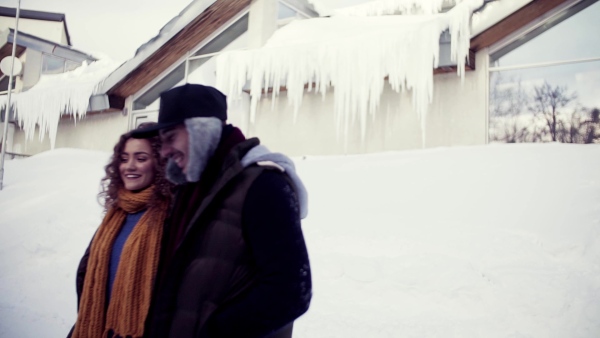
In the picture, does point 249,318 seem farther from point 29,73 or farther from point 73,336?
point 29,73

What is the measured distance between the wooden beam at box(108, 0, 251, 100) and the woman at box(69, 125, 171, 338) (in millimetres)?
9073

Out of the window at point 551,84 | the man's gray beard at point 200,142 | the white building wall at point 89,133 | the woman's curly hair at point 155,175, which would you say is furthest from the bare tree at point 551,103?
the white building wall at point 89,133

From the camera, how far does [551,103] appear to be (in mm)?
7641

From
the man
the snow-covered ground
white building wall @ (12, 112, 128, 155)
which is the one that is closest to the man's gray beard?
the man

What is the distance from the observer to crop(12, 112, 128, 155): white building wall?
41.8ft

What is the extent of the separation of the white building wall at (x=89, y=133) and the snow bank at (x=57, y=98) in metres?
0.29

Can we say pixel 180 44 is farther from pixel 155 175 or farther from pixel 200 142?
pixel 200 142

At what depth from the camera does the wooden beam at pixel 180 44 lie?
10.5m

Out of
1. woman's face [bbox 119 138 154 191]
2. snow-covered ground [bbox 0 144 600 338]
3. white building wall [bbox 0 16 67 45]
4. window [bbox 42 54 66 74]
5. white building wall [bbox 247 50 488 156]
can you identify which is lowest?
snow-covered ground [bbox 0 144 600 338]

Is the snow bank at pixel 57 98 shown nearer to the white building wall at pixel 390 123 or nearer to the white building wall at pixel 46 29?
the white building wall at pixel 390 123

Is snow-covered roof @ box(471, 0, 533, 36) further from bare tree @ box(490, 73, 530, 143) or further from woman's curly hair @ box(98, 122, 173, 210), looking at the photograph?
woman's curly hair @ box(98, 122, 173, 210)

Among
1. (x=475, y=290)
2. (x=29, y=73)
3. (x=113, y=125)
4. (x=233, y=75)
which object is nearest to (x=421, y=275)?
(x=475, y=290)

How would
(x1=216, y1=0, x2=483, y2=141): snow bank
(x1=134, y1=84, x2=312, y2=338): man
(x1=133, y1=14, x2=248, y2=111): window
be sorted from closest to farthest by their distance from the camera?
(x1=134, y1=84, x2=312, y2=338): man, (x1=216, y1=0, x2=483, y2=141): snow bank, (x1=133, y1=14, x2=248, y2=111): window

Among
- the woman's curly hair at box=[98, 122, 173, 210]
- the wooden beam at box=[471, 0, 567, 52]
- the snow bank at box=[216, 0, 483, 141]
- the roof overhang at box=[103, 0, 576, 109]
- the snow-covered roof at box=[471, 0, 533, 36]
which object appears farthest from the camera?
the roof overhang at box=[103, 0, 576, 109]
